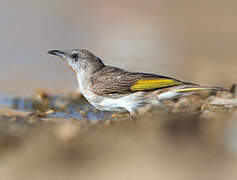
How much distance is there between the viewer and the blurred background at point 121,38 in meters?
13.1

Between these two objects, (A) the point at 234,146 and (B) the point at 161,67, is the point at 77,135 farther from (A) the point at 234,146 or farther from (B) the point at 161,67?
(B) the point at 161,67

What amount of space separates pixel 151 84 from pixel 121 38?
10562 millimetres

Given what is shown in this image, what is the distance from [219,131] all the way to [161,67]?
8.25 meters

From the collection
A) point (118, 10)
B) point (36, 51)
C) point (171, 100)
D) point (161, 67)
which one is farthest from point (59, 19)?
point (171, 100)

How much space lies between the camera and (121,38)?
18125 mm

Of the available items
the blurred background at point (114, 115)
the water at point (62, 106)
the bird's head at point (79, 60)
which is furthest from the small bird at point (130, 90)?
the water at point (62, 106)

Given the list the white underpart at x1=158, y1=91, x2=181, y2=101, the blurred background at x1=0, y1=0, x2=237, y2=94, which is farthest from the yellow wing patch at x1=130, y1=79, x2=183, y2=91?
the blurred background at x1=0, y1=0, x2=237, y2=94

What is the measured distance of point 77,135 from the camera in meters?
5.86

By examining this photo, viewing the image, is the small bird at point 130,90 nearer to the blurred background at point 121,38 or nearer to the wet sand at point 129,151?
the wet sand at point 129,151

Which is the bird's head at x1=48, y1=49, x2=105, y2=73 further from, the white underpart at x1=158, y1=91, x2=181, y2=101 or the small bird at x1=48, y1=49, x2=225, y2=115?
the white underpart at x1=158, y1=91, x2=181, y2=101

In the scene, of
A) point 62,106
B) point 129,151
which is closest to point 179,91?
point 129,151

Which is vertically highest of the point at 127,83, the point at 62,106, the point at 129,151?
the point at 127,83

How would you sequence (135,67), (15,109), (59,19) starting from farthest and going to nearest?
(59,19) → (135,67) → (15,109)

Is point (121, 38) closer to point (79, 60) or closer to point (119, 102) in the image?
point (79, 60)
